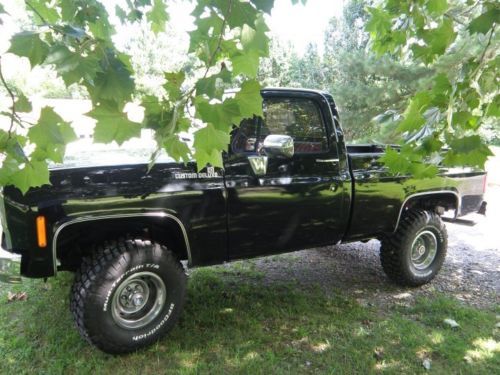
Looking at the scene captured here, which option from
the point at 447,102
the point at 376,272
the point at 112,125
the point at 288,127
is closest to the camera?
the point at 112,125

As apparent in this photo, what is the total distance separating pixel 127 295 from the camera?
112 inches

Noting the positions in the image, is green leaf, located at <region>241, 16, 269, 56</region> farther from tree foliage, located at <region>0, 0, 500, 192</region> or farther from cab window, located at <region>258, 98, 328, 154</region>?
cab window, located at <region>258, 98, 328, 154</region>

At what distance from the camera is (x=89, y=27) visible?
2033mm

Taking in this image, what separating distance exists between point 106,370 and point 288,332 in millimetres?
1344

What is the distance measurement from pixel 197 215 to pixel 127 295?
73 cm

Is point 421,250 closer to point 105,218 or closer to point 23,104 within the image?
point 105,218

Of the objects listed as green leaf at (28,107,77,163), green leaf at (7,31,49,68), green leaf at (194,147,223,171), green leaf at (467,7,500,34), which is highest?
green leaf at (467,7,500,34)

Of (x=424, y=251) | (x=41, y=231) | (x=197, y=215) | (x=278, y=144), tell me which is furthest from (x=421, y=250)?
(x=41, y=231)

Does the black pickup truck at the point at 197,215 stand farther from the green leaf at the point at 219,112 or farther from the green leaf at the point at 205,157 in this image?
the green leaf at the point at 219,112

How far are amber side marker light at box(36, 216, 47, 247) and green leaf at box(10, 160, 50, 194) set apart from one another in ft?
2.73

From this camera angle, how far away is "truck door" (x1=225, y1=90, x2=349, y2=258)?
10.1 ft

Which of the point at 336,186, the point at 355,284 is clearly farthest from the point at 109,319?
the point at 355,284

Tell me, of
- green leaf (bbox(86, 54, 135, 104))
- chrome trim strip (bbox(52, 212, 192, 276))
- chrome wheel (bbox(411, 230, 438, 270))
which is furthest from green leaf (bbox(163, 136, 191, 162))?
chrome wheel (bbox(411, 230, 438, 270))

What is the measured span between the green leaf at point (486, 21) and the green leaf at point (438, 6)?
0.33 metres
